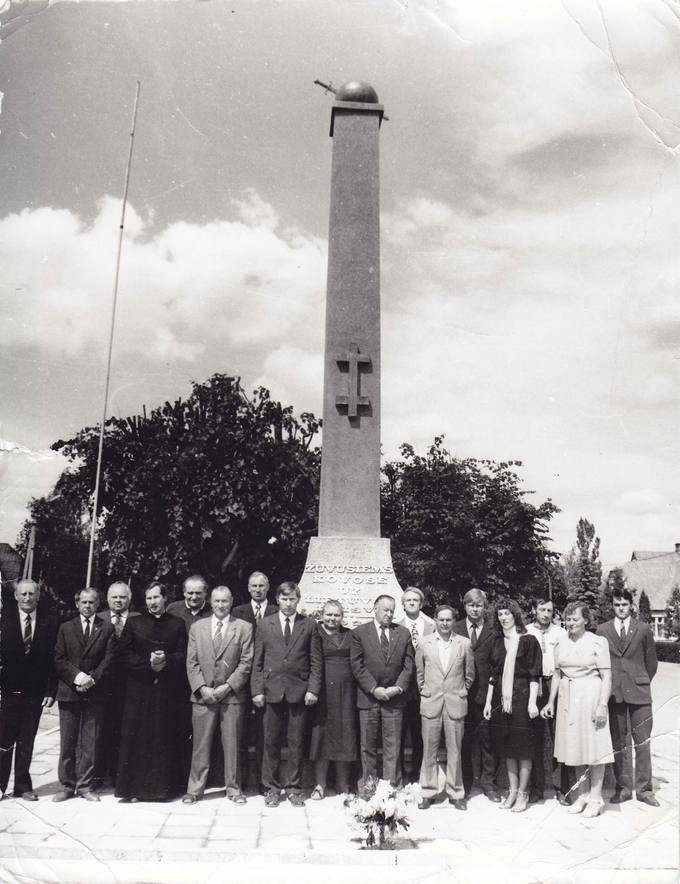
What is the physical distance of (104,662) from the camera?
5.75 metres

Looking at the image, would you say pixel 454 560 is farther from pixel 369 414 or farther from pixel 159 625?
pixel 159 625

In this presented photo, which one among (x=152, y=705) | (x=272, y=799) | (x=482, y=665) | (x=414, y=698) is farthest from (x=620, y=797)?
(x=152, y=705)

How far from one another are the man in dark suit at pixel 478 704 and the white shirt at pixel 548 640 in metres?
0.41

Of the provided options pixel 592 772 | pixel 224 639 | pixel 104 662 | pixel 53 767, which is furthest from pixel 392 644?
pixel 53 767

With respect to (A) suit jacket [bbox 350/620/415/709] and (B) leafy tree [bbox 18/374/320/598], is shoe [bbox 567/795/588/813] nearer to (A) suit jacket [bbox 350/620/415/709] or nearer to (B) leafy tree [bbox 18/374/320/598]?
(A) suit jacket [bbox 350/620/415/709]

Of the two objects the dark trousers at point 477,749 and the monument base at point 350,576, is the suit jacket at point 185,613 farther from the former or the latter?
the dark trousers at point 477,749

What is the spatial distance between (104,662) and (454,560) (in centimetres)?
1824

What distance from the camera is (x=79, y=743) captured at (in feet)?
18.4

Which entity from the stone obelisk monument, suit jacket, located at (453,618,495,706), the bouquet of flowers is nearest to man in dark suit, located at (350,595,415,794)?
suit jacket, located at (453,618,495,706)

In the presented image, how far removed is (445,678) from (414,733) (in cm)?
71

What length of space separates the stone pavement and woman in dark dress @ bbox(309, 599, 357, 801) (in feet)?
0.83

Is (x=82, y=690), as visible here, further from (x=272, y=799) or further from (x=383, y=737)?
(x=383, y=737)

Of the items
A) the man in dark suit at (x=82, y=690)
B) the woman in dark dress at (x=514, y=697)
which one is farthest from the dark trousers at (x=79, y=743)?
the woman in dark dress at (x=514, y=697)

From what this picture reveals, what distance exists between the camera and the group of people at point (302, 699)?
5.55 m
